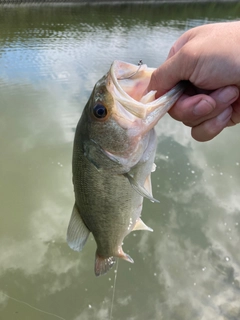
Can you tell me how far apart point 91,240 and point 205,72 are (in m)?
3.07

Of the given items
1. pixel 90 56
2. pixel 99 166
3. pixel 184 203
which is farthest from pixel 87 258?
pixel 90 56

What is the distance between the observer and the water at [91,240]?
3.32 meters

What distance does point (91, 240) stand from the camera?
12.6 feet

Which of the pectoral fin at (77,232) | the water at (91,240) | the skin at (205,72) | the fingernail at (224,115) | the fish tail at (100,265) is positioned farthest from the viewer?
the water at (91,240)

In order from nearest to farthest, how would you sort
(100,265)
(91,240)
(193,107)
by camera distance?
(193,107) → (100,265) → (91,240)

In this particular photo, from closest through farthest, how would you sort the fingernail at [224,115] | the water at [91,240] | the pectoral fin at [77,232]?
the fingernail at [224,115], the pectoral fin at [77,232], the water at [91,240]

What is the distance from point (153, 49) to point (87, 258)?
9.07 m

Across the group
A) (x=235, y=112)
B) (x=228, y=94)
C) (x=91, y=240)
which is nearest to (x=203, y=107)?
(x=228, y=94)

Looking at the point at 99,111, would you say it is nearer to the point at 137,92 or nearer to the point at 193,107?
the point at 137,92

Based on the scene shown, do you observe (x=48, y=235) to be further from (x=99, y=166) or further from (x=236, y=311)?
(x=99, y=166)

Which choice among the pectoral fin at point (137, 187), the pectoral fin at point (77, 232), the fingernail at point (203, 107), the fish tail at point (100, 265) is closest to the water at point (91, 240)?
the fish tail at point (100, 265)

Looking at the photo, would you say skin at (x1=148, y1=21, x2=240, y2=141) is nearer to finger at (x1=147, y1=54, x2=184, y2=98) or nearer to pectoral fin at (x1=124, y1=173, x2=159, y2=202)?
finger at (x1=147, y1=54, x2=184, y2=98)

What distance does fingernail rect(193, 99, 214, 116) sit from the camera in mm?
1362

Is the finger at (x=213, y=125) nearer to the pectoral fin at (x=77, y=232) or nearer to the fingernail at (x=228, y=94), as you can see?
the fingernail at (x=228, y=94)
